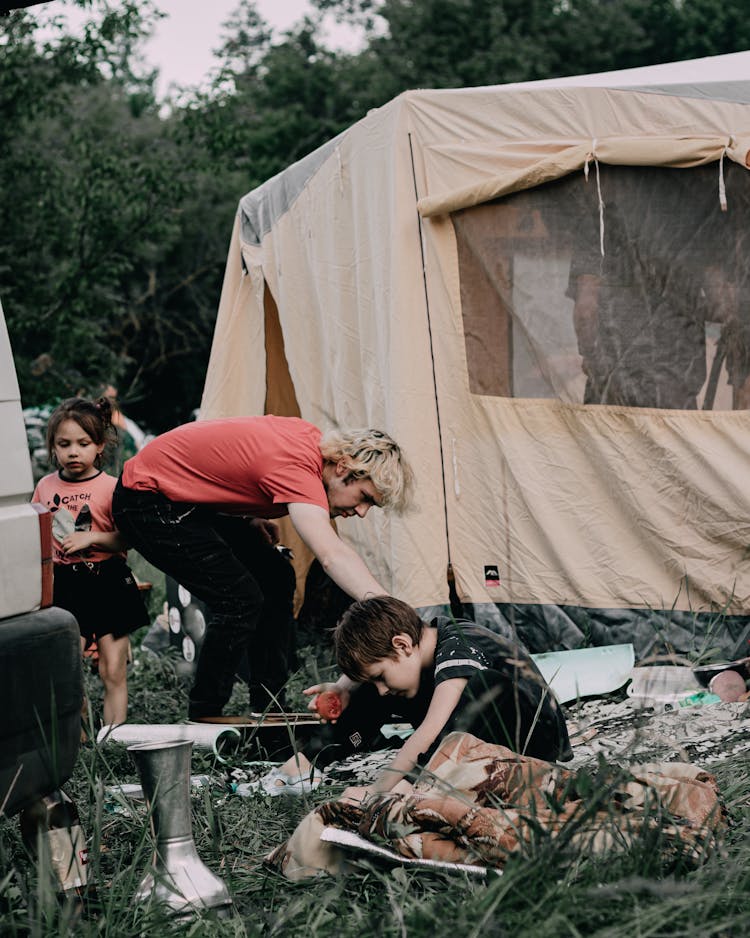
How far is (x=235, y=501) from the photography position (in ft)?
12.3

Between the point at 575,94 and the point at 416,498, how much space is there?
167 centimetres

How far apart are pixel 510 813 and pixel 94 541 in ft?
6.81

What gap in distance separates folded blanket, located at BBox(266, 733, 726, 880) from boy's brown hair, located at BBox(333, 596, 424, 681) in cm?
40

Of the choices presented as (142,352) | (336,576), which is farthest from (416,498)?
(142,352)

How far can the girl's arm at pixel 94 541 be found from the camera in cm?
396

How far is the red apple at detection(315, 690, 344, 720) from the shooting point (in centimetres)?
325

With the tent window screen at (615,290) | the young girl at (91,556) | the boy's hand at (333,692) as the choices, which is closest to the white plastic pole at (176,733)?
the boy's hand at (333,692)

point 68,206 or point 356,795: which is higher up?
point 68,206

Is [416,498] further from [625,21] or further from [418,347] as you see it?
[625,21]

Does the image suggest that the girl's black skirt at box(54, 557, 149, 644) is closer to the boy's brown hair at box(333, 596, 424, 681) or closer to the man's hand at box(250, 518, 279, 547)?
the man's hand at box(250, 518, 279, 547)

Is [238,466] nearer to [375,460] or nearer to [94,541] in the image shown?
[375,460]

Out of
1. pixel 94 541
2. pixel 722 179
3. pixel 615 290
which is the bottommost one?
pixel 94 541

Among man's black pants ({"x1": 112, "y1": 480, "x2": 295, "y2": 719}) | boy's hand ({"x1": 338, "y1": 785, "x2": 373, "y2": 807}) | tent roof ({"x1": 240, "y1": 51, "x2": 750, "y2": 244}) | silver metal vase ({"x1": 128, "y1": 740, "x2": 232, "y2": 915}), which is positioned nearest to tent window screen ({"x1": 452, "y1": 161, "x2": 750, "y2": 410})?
tent roof ({"x1": 240, "y1": 51, "x2": 750, "y2": 244})

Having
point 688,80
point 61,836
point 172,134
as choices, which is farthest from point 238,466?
point 172,134
